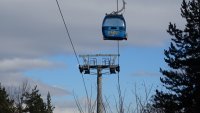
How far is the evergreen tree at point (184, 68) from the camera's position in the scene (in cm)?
4562

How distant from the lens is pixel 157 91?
46.2 meters

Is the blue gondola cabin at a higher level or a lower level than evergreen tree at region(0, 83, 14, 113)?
lower

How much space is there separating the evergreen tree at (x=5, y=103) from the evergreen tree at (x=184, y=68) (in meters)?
33.3

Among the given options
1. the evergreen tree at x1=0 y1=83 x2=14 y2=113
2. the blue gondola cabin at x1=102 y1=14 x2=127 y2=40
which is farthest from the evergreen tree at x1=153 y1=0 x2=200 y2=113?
the evergreen tree at x1=0 y1=83 x2=14 y2=113

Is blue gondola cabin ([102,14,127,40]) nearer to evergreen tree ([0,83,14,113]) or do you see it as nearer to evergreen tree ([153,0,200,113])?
evergreen tree ([153,0,200,113])

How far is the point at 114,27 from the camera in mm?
27984

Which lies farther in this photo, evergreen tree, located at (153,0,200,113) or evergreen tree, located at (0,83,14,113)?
evergreen tree, located at (0,83,14,113)

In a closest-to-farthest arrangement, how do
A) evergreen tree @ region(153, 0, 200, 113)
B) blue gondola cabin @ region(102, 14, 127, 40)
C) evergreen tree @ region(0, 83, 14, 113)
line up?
blue gondola cabin @ region(102, 14, 127, 40)
evergreen tree @ region(153, 0, 200, 113)
evergreen tree @ region(0, 83, 14, 113)

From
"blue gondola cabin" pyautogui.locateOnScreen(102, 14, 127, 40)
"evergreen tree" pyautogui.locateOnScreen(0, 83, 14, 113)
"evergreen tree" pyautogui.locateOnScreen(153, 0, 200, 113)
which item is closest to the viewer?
"blue gondola cabin" pyautogui.locateOnScreen(102, 14, 127, 40)

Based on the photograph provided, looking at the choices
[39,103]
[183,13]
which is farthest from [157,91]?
[39,103]

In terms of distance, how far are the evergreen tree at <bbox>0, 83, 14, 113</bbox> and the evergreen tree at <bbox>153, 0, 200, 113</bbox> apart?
1312 inches

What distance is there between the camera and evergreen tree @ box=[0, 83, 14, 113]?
3056 inches

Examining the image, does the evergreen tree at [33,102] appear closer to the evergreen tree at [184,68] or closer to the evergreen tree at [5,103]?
the evergreen tree at [5,103]

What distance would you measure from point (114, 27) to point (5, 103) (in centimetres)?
5238
